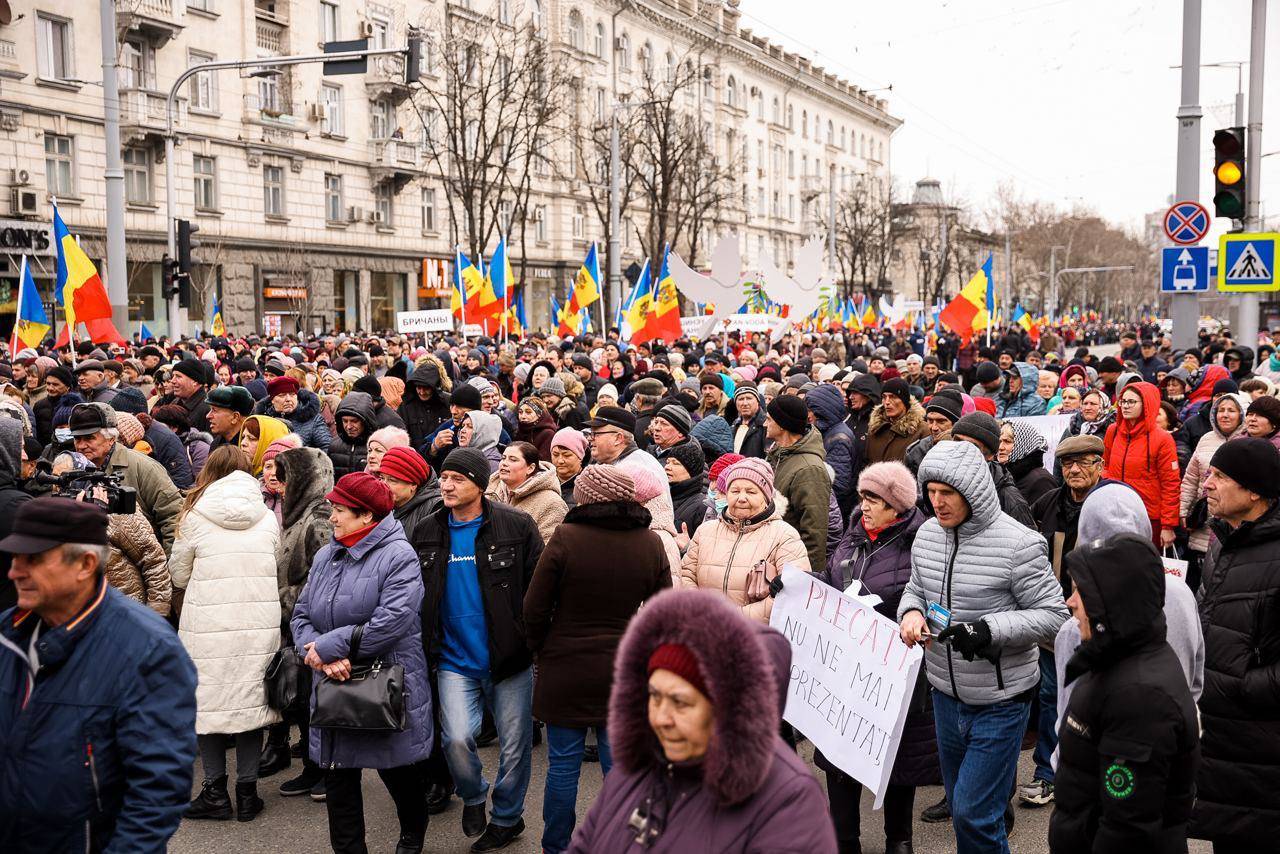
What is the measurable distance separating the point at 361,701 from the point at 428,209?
40414mm

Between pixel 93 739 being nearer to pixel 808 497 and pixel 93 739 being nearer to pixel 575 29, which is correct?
pixel 808 497

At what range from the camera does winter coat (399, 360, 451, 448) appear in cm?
1050

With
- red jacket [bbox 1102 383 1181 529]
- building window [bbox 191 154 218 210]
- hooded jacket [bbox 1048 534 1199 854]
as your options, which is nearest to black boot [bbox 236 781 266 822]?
hooded jacket [bbox 1048 534 1199 854]

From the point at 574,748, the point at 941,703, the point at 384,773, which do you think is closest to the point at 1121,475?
the point at 941,703

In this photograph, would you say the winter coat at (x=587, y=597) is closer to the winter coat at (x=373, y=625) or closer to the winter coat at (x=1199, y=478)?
the winter coat at (x=373, y=625)

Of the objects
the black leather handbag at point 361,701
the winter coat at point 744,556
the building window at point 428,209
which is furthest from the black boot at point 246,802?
the building window at point 428,209

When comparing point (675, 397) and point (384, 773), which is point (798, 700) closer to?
point (384, 773)

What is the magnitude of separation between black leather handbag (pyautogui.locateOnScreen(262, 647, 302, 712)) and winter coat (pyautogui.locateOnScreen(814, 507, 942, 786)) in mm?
2463

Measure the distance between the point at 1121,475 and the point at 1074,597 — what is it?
217 inches

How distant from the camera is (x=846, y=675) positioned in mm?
5059

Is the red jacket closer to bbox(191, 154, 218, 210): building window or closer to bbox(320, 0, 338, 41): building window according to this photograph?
bbox(191, 154, 218, 210): building window

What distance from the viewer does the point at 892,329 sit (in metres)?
37.2

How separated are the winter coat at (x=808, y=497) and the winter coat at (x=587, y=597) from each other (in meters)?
1.87

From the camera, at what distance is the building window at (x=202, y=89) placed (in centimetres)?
3350
